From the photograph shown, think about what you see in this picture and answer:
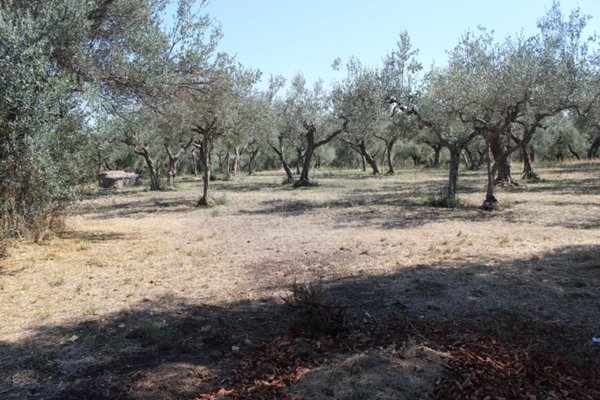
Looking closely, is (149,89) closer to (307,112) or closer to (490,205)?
(490,205)

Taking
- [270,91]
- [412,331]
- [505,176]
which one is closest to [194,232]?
[412,331]

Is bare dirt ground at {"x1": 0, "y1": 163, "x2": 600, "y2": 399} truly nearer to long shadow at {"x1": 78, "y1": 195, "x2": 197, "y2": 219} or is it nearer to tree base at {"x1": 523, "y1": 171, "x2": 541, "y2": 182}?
long shadow at {"x1": 78, "y1": 195, "x2": 197, "y2": 219}

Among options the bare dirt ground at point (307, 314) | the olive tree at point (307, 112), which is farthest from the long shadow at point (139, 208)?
the olive tree at point (307, 112)

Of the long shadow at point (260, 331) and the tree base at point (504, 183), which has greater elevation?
the tree base at point (504, 183)

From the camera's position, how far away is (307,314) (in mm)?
4711

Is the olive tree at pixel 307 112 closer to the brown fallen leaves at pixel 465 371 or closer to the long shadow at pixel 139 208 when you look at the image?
the long shadow at pixel 139 208

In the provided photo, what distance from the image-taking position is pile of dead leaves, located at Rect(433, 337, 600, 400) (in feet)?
10.6

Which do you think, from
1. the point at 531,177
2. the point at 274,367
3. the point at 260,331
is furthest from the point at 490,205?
the point at 531,177

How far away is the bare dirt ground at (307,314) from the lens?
360cm

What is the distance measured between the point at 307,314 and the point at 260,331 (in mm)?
587

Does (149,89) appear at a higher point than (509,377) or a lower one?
higher

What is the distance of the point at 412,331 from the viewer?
183 inches

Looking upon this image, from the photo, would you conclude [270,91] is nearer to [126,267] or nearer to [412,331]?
[126,267]

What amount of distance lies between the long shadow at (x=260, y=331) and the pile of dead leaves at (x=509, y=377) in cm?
18
